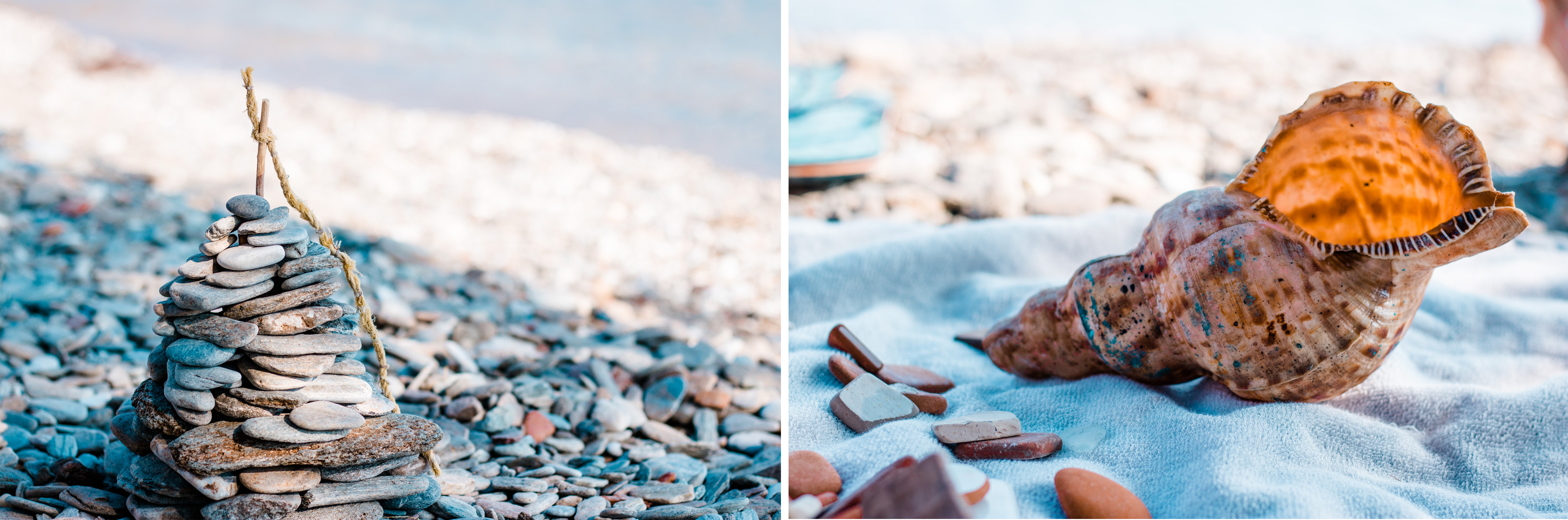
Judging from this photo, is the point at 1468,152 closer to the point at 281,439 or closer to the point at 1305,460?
the point at 1305,460

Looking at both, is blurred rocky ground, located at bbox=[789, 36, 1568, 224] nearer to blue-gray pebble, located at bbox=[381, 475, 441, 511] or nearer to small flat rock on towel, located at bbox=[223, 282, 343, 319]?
blue-gray pebble, located at bbox=[381, 475, 441, 511]

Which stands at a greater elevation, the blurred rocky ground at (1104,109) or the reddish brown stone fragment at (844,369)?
the blurred rocky ground at (1104,109)

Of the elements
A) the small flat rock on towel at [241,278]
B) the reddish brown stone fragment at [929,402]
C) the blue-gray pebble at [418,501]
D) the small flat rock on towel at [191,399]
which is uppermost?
the small flat rock on towel at [241,278]

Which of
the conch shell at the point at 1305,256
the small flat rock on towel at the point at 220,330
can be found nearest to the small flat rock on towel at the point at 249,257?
the small flat rock on towel at the point at 220,330

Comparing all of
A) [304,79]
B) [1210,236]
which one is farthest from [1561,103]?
[304,79]

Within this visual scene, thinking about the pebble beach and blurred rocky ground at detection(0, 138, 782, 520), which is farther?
blurred rocky ground at detection(0, 138, 782, 520)

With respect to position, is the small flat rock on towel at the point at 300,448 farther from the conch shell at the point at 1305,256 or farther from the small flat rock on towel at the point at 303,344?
the conch shell at the point at 1305,256

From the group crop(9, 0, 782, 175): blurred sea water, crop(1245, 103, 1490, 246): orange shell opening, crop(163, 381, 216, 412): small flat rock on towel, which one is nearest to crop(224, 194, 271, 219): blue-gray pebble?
crop(163, 381, 216, 412): small flat rock on towel
